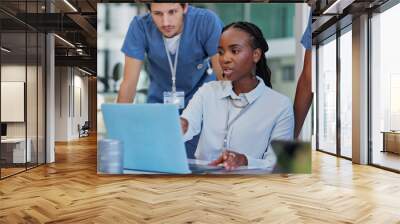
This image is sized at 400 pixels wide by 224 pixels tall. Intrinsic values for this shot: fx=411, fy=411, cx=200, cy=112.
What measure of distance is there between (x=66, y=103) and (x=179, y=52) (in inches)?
447

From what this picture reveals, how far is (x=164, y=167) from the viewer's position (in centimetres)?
614

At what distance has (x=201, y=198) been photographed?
5.07 meters

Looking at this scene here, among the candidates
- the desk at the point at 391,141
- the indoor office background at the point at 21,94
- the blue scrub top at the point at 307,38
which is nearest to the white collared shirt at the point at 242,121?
the blue scrub top at the point at 307,38

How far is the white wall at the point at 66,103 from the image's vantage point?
53.1 ft

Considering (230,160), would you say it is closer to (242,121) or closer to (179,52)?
(242,121)

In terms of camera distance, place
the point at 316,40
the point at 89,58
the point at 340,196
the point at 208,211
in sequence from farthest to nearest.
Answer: the point at 89,58 → the point at 316,40 → the point at 340,196 → the point at 208,211

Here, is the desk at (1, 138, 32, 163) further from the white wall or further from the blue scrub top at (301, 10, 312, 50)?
the white wall

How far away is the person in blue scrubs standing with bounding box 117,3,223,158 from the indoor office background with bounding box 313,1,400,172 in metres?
3.60

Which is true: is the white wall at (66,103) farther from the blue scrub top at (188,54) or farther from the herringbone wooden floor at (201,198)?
the blue scrub top at (188,54)

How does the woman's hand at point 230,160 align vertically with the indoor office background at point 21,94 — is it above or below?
below

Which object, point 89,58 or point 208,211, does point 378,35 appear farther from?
point 89,58

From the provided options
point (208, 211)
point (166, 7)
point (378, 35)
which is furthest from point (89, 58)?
point (208, 211)

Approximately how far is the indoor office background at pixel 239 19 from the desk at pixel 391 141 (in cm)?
224

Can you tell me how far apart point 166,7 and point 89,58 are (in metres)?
8.43
